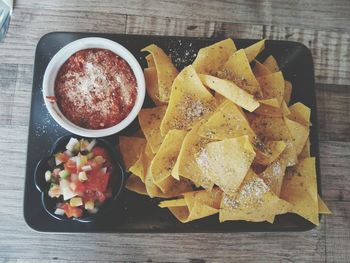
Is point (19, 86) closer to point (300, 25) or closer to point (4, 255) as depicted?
point (4, 255)

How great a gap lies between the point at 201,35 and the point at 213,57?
0.22m

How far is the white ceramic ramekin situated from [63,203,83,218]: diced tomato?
0.22 metres

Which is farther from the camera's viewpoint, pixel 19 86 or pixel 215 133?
pixel 19 86

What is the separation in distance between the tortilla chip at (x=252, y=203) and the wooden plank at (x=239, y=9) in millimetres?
641

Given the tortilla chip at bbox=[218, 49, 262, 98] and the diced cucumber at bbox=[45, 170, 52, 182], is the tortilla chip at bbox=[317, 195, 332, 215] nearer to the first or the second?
the tortilla chip at bbox=[218, 49, 262, 98]

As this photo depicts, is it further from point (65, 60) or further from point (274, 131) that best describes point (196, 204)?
point (65, 60)

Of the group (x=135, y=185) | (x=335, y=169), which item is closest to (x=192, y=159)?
(x=135, y=185)

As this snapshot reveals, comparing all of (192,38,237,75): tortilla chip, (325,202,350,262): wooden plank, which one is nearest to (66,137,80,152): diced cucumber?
(192,38,237,75): tortilla chip

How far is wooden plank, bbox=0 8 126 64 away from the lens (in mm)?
1821

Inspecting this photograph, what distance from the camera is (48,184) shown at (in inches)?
61.6

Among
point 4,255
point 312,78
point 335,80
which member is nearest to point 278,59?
point 312,78

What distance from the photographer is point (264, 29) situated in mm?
1901

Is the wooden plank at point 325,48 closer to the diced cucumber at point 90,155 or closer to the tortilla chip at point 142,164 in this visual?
the tortilla chip at point 142,164

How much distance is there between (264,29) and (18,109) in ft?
3.07
